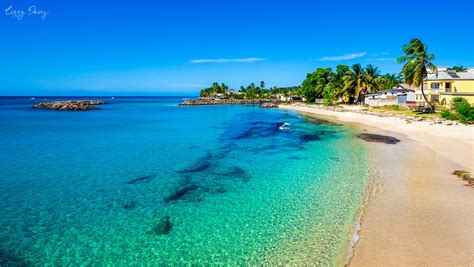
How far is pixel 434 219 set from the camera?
10.0 meters

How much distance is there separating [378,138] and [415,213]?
63.0 ft

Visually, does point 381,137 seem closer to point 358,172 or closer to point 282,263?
point 358,172

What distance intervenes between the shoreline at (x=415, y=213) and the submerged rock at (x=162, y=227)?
19.1 feet

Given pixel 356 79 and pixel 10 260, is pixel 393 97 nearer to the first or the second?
pixel 356 79

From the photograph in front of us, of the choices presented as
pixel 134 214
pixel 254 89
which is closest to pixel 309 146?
pixel 134 214

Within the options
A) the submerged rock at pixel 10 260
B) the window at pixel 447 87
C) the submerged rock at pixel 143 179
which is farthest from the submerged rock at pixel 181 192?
the window at pixel 447 87

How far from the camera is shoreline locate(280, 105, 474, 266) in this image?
26.3 ft

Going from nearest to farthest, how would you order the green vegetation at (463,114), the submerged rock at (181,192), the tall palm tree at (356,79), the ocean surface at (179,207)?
the ocean surface at (179,207), the submerged rock at (181,192), the green vegetation at (463,114), the tall palm tree at (356,79)

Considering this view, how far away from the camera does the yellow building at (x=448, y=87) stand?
138ft

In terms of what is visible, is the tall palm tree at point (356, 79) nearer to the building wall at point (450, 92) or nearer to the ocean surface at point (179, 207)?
the building wall at point (450, 92)

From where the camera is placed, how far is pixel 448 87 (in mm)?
44188

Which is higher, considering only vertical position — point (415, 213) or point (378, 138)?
point (378, 138)

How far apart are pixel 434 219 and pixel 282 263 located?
19.6 feet

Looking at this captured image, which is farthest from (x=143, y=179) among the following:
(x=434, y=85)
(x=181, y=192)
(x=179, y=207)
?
(x=434, y=85)
